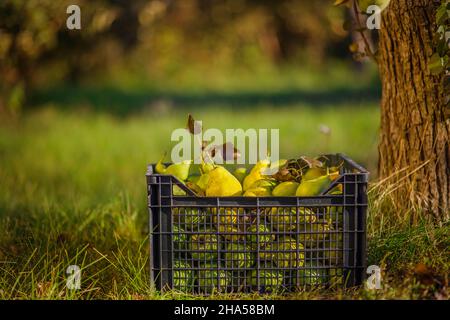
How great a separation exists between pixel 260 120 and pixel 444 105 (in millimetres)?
4134

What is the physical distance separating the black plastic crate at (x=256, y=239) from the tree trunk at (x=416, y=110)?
0.54 m

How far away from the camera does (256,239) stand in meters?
2.44

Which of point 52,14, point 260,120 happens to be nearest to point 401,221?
point 52,14

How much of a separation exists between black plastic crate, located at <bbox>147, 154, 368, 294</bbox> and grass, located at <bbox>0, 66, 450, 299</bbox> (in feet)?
0.20

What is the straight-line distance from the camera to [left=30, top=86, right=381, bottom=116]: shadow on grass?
315 inches

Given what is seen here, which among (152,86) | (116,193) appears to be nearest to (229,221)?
(116,193)

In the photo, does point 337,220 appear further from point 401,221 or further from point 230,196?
point 401,221

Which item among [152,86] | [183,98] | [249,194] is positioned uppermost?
[152,86]

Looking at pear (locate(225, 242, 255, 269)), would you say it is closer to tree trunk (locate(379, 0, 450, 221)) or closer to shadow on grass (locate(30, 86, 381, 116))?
tree trunk (locate(379, 0, 450, 221))

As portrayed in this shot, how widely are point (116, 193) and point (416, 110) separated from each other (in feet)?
5.52

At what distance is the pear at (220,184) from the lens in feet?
8.18

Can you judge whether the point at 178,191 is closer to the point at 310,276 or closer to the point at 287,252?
the point at 287,252

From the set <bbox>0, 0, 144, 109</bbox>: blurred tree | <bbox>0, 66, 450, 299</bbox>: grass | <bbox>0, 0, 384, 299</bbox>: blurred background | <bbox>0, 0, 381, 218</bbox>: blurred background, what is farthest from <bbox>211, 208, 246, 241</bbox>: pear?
<bbox>0, 0, 144, 109</bbox>: blurred tree

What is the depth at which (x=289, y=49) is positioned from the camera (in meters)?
11.8
